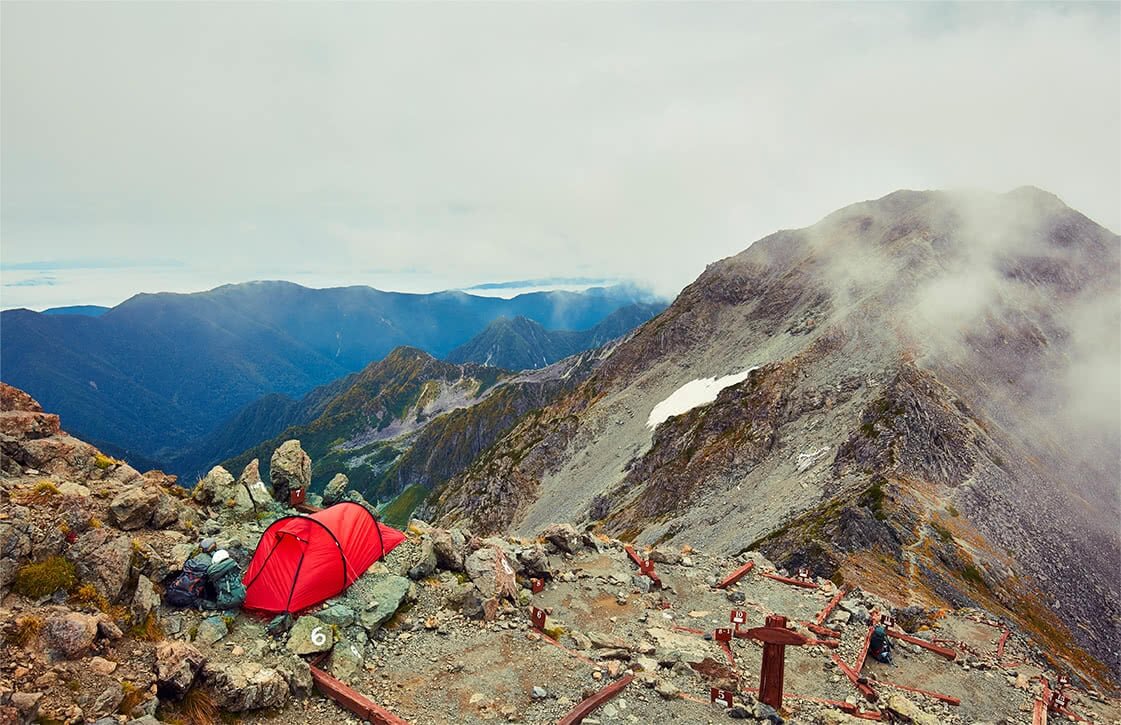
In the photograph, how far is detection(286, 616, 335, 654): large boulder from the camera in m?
15.3

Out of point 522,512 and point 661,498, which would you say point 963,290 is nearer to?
point 661,498

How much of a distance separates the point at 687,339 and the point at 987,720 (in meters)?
102

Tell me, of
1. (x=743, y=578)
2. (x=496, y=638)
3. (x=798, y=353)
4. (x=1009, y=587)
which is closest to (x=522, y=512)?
(x=798, y=353)

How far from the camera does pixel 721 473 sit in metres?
69.7

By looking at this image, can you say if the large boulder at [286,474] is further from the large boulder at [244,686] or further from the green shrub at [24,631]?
the green shrub at [24,631]

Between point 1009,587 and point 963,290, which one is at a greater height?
point 963,290

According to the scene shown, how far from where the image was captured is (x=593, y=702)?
14.6 metres

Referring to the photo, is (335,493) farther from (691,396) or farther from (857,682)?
(691,396)

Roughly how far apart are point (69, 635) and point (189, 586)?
12.0ft

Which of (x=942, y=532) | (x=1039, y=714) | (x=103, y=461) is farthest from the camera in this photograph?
(x=942, y=532)

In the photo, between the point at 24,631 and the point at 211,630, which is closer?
the point at 24,631

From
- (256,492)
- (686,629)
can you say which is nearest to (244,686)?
(256,492)

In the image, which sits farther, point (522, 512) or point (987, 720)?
point (522, 512)

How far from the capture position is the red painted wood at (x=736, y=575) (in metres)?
25.5
